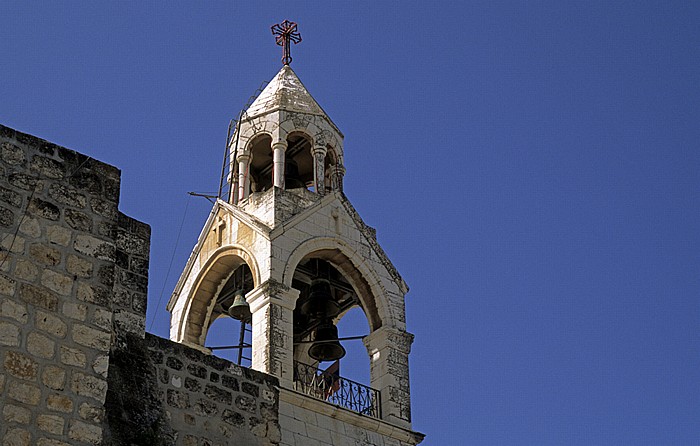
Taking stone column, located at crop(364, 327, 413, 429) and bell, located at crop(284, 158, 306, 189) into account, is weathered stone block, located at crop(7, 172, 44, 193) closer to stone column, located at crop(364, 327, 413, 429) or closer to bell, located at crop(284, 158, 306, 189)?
stone column, located at crop(364, 327, 413, 429)

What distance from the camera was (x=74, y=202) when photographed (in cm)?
699

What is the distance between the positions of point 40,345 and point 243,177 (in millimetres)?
11709

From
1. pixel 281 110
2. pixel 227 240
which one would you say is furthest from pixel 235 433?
pixel 281 110

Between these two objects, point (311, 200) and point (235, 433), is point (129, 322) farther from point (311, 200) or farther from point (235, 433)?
point (311, 200)

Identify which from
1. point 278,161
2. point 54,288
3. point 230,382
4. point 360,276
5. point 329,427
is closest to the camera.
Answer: point 54,288

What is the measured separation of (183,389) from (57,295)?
6.52 feet

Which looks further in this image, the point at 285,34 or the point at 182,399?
the point at 285,34

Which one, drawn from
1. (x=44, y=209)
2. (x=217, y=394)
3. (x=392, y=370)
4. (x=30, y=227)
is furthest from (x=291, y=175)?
(x=30, y=227)

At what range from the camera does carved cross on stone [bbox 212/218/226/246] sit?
17344 mm

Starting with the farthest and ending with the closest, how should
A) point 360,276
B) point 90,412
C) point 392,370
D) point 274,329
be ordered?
point 360,276 → point 392,370 → point 274,329 → point 90,412

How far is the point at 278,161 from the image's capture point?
1770 cm

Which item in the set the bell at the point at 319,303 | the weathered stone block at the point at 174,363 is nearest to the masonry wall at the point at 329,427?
the bell at the point at 319,303

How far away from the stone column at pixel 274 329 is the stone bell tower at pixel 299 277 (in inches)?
0.6

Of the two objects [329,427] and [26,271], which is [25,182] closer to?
[26,271]
